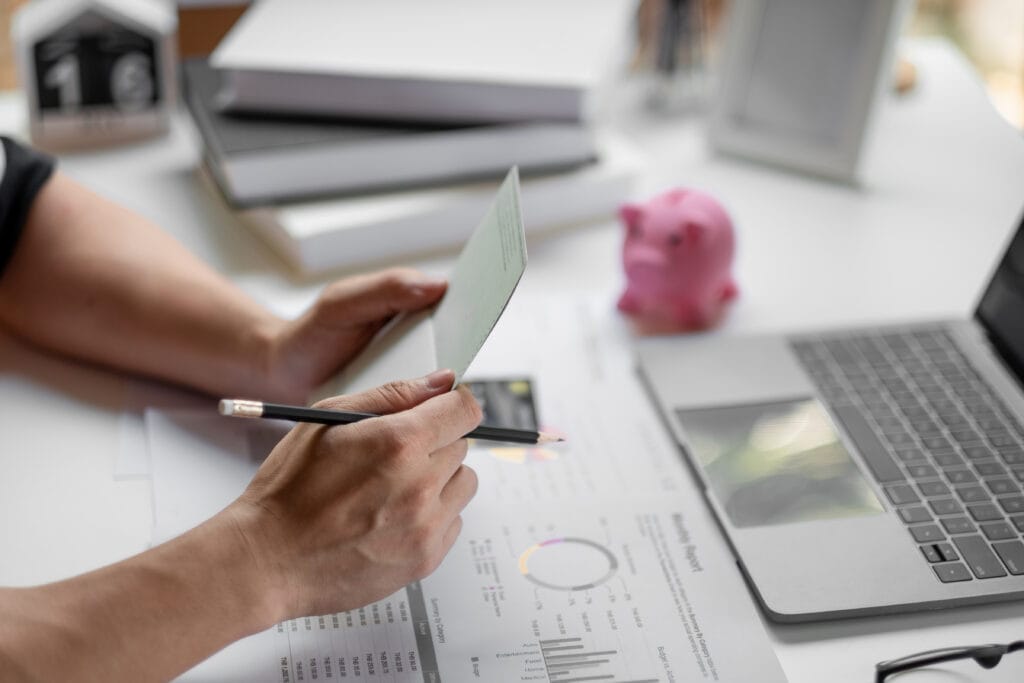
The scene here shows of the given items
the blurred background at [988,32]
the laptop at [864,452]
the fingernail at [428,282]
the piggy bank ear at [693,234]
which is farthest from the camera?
the blurred background at [988,32]

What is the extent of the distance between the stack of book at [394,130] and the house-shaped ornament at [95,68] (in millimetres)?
89

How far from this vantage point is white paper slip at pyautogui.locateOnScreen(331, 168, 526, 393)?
62cm

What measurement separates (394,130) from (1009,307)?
0.56 meters

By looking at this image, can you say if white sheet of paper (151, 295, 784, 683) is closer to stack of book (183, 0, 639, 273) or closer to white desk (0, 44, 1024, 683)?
white desk (0, 44, 1024, 683)

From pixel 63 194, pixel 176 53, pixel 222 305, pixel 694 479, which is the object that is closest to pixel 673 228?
pixel 694 479

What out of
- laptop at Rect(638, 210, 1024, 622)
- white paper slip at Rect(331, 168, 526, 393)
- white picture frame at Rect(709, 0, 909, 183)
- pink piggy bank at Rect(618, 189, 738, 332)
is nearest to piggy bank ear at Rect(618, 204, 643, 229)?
pink piggy bank at Rect(618, 189, 738, 332)

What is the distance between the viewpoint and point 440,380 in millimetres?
644

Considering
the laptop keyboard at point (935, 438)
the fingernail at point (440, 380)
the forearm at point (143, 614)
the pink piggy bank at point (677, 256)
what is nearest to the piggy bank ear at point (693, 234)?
the pink piggy bank at point (677, 256)

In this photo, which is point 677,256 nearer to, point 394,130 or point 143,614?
point 394,130

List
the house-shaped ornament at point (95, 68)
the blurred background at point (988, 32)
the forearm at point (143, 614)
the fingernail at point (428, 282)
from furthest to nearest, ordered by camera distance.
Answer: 1. the blurred background at point (988, 32)
2. the house-shaped ornament at point (95, 68)
3. the fingernail at point (428, 282)
4. the forearm at point (143, 614)

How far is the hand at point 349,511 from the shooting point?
23.5 inches

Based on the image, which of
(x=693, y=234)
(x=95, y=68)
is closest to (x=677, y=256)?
(x=693, y=234)

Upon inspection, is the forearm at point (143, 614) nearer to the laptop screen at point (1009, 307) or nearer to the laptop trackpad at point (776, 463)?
the laptop trackpad at point (776, 463)

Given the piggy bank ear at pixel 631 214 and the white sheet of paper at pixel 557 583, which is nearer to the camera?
the white sheet of paper at pixel 557 583
